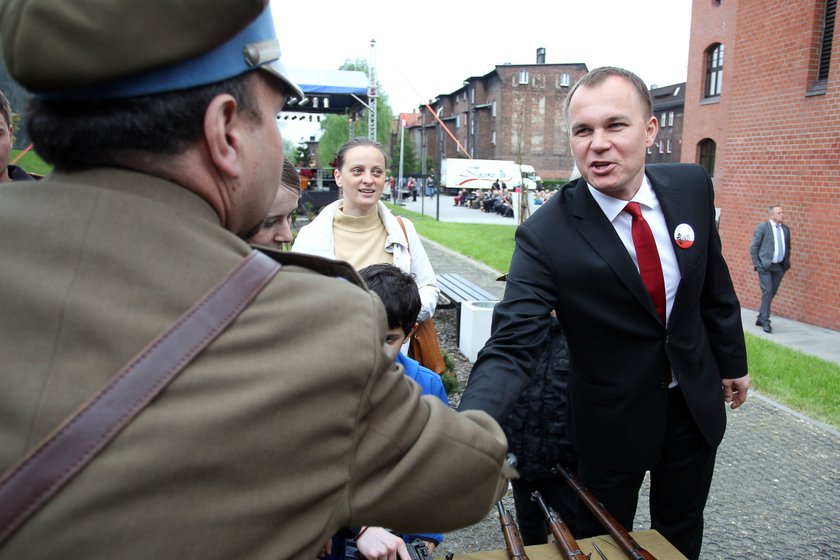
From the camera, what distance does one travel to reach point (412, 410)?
96 centimetres

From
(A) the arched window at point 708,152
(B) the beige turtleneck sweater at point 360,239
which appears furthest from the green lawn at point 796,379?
(A) the arched window at point 708,152

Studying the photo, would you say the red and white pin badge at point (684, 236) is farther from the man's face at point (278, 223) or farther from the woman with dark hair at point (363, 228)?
the woman with dark hair at point (363, 228)

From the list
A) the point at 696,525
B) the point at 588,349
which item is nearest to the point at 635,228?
the point at 588,349

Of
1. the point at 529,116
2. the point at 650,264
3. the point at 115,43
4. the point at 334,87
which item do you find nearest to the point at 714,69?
the point at 334,87

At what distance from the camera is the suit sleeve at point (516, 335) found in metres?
1.94

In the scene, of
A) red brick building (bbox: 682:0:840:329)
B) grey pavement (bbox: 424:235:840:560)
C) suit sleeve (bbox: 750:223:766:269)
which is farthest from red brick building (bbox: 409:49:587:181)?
grey pavement (bbox: 424:235:840:560)

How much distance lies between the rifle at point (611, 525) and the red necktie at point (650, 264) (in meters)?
0.76

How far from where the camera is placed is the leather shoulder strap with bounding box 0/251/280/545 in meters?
0.75

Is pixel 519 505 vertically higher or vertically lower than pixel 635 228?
lower

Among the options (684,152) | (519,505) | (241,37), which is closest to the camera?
(241,37)

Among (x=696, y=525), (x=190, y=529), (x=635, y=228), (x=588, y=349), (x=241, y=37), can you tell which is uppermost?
(x=241, y=37)

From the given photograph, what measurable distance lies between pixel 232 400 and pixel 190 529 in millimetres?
172

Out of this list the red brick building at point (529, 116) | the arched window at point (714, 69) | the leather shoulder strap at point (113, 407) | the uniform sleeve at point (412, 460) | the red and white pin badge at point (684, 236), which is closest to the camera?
the leather shoulder strap at point (113, 407)

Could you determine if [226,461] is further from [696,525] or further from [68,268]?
[696,525]
